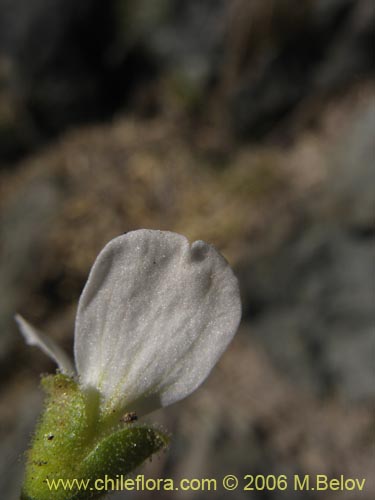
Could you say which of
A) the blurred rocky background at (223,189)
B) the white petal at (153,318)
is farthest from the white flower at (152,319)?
the blurred rocky background at (223,189)

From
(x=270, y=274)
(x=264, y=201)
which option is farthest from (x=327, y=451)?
(x=264, y=201)

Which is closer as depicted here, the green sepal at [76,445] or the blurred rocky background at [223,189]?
the green sepal at [76,445]

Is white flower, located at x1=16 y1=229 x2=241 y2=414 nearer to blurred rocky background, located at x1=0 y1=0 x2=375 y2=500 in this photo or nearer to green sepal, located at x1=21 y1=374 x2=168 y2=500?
green sepal, located at x1=21 y1=374 x2=168 y2=500

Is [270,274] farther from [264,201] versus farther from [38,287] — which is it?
[38,287]

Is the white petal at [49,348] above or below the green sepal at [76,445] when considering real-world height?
above

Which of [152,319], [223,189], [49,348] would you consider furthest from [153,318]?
[223,189]

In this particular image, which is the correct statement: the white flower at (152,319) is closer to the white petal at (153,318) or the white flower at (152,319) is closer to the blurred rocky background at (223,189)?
the white petal at (153,318)

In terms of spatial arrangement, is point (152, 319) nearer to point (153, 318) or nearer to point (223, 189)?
point (153, 318)
